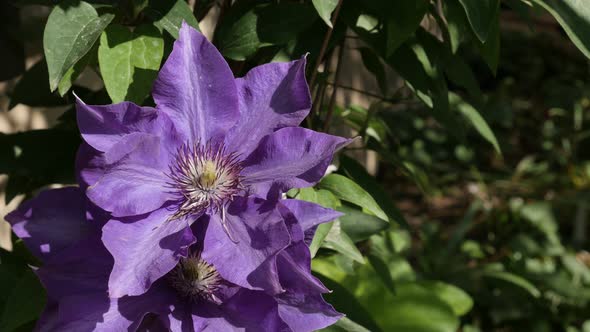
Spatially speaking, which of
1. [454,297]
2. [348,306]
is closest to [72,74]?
[348,306]

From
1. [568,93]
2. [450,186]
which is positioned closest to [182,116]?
[450,186]

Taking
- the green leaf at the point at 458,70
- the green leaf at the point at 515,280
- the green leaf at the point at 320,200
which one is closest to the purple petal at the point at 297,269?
the green leaf at the point at 320,200

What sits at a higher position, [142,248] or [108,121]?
[108,121]

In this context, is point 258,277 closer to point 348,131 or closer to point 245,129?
point 245,129

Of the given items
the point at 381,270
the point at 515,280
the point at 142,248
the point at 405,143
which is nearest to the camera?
the point at 142,248

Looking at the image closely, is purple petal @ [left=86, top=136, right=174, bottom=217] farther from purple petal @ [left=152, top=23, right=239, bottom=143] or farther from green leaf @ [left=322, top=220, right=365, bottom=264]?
green leaf @ [left=322, top=220, right=365, bottom=264]

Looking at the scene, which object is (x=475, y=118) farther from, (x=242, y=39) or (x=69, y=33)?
(x=69, y=33)

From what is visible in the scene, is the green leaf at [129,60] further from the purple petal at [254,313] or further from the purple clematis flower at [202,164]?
the purple petal at [254,313]
